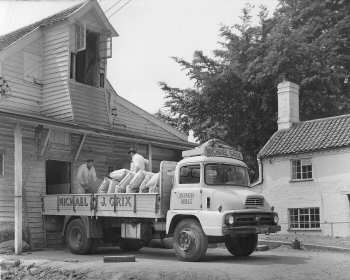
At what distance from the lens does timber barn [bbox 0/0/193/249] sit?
18.2 m

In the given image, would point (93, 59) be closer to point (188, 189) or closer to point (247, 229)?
point (188, 189)

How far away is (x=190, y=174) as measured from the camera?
598 inches

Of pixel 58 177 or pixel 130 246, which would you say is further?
pixel 58 177

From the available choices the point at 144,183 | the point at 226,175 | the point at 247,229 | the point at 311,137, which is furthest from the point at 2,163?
the point at 311,137

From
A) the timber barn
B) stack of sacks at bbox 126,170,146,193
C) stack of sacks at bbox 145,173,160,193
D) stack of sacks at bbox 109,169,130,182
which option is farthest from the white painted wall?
stack of sacks at bbox 145,173,160,193

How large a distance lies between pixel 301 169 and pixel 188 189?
13.3m

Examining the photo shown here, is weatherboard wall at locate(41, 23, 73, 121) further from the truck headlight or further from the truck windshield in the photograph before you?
the truck headlight

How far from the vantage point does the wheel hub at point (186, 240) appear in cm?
1427

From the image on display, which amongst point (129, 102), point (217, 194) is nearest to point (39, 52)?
point (129, 102)

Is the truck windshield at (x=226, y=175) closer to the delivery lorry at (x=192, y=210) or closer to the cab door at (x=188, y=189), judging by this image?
the delivery lorry at (x=192, y=210)

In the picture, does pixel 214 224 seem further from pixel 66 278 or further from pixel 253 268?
pixel 66 278

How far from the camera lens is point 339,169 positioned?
25281 mm

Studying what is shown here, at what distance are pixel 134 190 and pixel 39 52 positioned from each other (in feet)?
26.4

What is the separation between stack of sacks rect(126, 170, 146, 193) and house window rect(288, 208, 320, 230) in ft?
40.4
